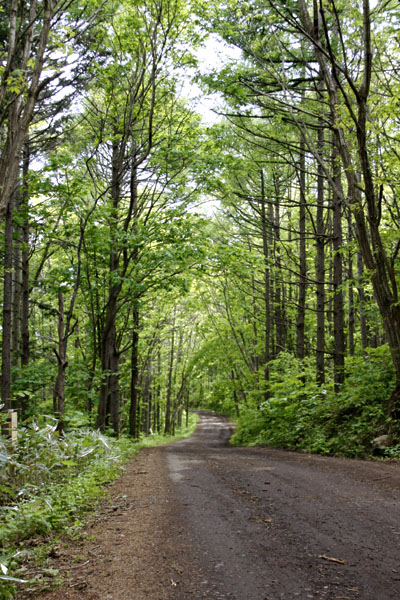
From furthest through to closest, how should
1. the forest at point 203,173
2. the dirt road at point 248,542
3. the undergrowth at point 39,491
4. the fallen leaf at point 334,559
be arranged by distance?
the forest at point 203,173
the undergrowth at point 39,491
the fallen leaf at point 334,559
the dirt road at point 248,542

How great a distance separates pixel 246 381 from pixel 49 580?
20768 millimetres

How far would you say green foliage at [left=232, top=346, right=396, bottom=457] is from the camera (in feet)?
29.0

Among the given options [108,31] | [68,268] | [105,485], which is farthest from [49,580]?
[108,31]

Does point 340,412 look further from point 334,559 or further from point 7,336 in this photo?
point 7,336

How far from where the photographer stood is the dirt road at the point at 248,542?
2.80 m

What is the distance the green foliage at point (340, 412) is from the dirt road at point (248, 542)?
8.19 feet

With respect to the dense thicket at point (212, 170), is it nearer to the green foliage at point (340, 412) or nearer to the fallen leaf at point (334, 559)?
the green foliage at point (340, 412)

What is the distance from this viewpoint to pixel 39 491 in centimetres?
529

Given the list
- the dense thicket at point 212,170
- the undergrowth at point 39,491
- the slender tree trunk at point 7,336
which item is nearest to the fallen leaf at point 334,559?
the undergrowth at point 39,491

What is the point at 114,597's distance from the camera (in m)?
2.80

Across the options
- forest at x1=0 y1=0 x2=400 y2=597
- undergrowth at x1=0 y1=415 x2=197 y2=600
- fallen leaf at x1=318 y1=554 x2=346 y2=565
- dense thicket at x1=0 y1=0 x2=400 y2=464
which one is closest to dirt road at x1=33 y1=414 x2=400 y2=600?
fallen leaf at x1=318 y1=554 x2=346 y2=565

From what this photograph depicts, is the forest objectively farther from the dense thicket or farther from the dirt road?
the dirt road

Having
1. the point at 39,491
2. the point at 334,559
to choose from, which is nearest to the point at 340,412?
the point at 39,491

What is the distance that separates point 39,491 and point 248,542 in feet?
9.76
